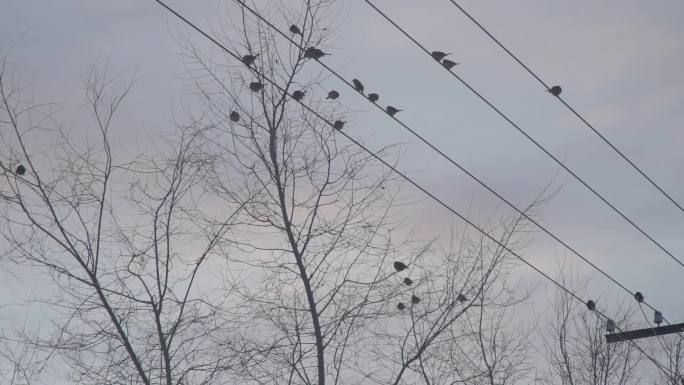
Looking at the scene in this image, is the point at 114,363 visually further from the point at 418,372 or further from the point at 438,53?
the point at 438,53

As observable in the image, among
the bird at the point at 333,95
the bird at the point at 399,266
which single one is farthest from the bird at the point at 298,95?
the bird at the point at 399,266

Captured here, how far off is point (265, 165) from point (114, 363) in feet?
7.62

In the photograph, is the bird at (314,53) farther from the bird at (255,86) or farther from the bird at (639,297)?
the bird at (639,297)

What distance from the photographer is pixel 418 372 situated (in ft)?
33.0

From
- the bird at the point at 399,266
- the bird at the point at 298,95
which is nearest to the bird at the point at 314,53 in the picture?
the bird at the point at 298,95

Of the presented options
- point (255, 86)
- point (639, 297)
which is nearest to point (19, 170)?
point (255, 86)

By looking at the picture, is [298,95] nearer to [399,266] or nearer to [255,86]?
[255,86]

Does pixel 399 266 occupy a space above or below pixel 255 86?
below

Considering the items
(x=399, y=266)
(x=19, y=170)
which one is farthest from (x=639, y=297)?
(x=19, y=170)

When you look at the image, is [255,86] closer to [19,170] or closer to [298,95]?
[298,95]

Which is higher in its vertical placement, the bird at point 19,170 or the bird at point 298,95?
the bird at point 298,95

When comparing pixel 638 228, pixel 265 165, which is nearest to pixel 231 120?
pixel 265 165

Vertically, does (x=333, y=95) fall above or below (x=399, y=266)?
above

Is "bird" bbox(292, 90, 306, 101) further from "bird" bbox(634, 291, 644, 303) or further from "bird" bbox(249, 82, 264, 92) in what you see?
"bird" bbox(634, 291, 644, 303)
